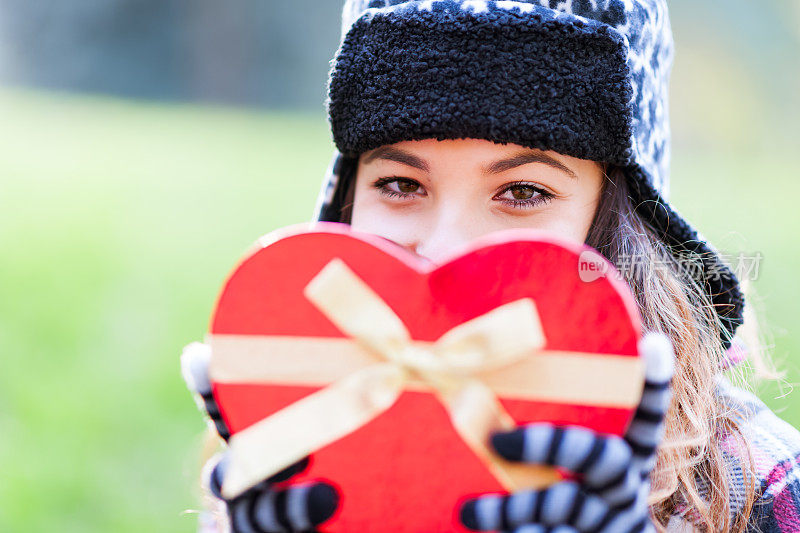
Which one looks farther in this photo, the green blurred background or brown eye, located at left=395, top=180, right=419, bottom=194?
the green blurred background

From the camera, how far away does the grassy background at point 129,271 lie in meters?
2.71

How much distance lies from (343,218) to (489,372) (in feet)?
2.88

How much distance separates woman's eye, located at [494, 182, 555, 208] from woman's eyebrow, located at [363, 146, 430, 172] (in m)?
0.14

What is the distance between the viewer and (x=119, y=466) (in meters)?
2.81

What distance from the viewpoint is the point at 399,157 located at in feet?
4.40

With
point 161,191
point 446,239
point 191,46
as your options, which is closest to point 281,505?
point 446,239

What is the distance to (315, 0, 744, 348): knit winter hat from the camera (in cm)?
125

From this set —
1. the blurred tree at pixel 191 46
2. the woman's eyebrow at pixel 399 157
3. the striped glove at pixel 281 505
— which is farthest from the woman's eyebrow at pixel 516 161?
the blurred tree at pixel 191 46

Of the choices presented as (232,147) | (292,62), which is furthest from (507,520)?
(292,62)

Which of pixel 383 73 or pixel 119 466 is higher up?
pixel 383 73

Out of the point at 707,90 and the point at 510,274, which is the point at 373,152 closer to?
the point at 510,274

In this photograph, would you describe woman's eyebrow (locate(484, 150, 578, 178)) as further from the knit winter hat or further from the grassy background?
the grassy background

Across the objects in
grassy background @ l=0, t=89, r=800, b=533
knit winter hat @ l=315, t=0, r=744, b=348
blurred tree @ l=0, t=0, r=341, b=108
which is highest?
knit winter hat @ l=315, t=0, r=744, b=348

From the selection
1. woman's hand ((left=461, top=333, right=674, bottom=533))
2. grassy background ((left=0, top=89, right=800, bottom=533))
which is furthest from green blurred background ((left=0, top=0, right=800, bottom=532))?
woman's hand ((left=461, top=333, right=674, bottom=533))
